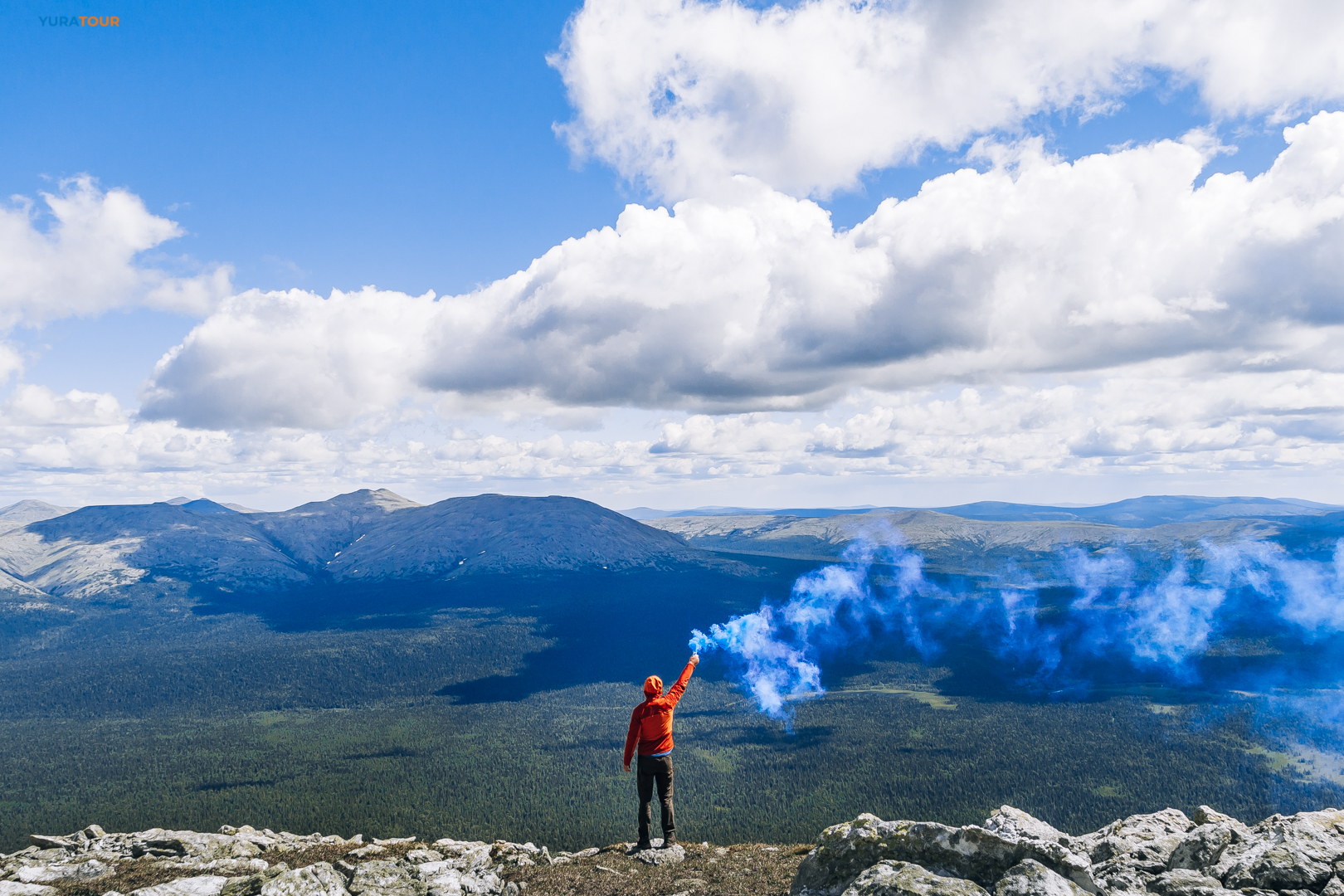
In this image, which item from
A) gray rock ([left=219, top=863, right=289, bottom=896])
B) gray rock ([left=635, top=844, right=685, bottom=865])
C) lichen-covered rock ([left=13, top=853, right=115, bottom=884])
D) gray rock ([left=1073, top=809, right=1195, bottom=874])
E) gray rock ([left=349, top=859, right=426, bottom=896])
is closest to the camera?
gray rock ([left=1073, top=809, right=1195, bottom=874])

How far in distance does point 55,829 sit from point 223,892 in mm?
199654

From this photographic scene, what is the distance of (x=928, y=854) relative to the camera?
69.9ft

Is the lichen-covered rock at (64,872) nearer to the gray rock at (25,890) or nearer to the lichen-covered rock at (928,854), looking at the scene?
the gray rock at (25,890)

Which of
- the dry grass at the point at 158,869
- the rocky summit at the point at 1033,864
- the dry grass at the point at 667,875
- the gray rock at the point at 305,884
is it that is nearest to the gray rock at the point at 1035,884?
the rocky summit at the point at 1033,864

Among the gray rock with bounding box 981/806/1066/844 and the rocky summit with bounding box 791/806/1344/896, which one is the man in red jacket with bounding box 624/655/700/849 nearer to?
the rocky summit with bounding box 791/806/1344/896

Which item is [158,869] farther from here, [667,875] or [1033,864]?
[1033,864]

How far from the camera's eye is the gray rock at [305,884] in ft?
93.3

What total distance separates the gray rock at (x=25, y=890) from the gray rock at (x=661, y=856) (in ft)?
101

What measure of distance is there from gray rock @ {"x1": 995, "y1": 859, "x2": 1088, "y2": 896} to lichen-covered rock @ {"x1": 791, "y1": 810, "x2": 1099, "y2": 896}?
2.91ft

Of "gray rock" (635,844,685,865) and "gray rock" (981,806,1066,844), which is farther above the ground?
"gray rock" (635,844,685,865)

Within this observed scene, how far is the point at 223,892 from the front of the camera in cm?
3006

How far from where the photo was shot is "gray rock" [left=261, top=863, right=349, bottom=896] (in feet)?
93.3

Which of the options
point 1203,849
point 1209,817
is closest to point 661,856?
point 1203,849

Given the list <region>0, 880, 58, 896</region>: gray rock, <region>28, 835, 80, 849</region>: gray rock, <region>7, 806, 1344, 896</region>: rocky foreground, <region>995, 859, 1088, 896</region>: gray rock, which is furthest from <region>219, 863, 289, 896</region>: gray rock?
<region>28, 835, 80, 849</region>: gray rock
